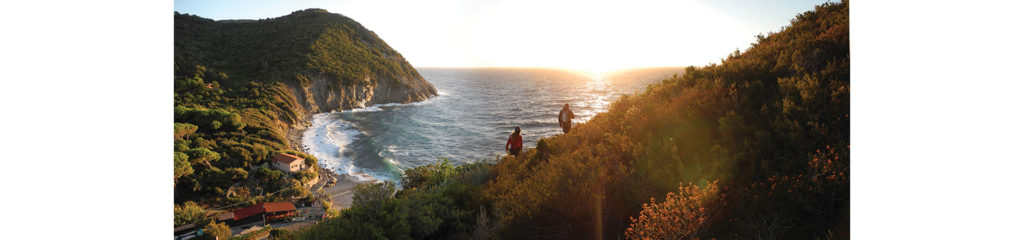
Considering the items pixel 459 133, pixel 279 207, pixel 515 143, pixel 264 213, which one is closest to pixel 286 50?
pixel 279 207

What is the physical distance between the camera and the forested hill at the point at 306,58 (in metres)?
13.0

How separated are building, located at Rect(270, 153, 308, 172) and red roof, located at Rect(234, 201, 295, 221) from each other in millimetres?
2600

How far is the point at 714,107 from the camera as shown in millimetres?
5117

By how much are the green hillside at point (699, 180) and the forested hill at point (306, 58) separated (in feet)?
27.4

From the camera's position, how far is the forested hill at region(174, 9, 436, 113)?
42.5ft

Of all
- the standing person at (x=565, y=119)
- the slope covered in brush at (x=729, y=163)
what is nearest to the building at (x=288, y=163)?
the standing person at (x=565, y=119)

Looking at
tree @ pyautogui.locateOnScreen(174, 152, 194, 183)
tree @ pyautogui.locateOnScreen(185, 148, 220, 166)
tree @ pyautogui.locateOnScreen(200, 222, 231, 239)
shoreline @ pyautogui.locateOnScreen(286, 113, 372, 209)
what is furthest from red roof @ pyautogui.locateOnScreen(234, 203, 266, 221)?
tree @ pyautogui.locateOnScreen(174, 152, 194, 183)

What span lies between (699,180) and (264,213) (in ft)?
59.8

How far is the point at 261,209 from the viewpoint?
16.8m

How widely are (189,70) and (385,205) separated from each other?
919 centimetres

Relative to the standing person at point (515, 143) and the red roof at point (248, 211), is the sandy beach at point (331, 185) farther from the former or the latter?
the standing person at point (515, 143)

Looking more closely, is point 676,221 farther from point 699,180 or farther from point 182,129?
point 182,129
